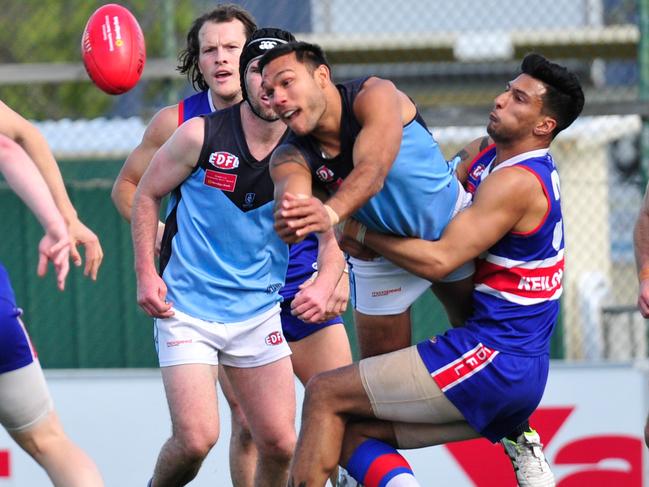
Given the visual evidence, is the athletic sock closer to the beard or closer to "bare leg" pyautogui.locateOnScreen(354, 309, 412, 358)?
"bare leg" pyautogui.locateOnScreen(354, 309, 412, 358)

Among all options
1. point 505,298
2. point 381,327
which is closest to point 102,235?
point 381,327

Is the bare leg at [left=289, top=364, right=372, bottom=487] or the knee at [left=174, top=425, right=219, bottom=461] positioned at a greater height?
the bare leg at [left=289, top=364, right=372, bottom=487]

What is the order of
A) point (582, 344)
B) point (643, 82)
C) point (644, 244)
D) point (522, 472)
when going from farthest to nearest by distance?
1. point (582, 344)
2. point (643, 82)
3. point (644, 244)
4. point (522, 472)

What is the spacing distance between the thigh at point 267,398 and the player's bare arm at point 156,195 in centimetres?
48

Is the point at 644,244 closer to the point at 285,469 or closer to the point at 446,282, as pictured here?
the point at 446,282

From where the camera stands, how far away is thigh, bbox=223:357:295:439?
5328mm

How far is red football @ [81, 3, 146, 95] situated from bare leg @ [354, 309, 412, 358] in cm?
185

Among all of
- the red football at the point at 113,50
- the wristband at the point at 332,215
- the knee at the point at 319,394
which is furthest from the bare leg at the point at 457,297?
the red football at the point at 113,50

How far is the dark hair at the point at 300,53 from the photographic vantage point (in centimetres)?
445

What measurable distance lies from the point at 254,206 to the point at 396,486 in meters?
1.31

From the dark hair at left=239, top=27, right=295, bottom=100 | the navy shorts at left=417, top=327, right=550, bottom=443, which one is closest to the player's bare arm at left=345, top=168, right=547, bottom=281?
the navy shorts at left=417, top=327, right=550, bottom=443

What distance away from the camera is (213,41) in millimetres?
5660

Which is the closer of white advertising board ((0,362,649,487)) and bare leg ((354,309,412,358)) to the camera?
bare leg ((354,309,412,358))

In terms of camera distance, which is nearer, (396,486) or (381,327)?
(396,486)
